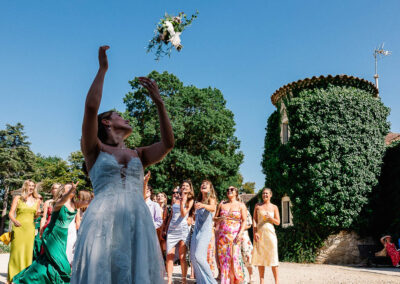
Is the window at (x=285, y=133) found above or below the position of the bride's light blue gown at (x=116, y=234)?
above

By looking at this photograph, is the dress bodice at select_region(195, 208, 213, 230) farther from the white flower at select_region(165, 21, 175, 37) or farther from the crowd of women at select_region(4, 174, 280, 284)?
the white flower at select_region(165, 21, 175, 37)

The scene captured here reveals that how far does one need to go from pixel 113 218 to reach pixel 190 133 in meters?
24.1

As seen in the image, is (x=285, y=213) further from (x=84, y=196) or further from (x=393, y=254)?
(x=84, y=196)

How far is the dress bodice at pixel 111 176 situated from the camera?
7.45 feet

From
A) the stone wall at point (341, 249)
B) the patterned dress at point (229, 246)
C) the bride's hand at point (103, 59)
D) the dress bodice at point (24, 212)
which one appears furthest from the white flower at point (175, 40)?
the stone wall at point (341, 249)

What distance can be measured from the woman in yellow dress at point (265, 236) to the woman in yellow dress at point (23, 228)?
5.07m

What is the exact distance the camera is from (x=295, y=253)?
15.7 m

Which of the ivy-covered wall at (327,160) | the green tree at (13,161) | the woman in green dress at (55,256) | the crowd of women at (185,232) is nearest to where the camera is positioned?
the woman in green dress at (55,256)

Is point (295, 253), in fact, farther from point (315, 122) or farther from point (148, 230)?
point (148, 230)

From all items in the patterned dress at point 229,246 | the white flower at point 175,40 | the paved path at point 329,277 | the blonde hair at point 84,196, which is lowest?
the paved path at point 329,277

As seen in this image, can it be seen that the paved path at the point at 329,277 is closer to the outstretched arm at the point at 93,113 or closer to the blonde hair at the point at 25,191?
the blonde hair at the point at 25,191

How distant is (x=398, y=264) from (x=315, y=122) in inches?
251

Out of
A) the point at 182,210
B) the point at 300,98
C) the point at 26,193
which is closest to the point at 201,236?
the point at 182,210

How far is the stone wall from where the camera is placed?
15.1 m
